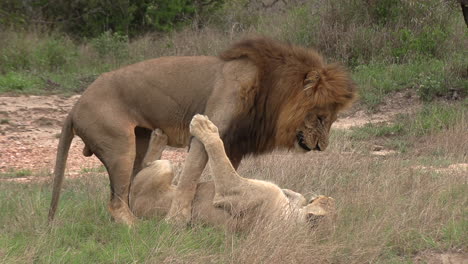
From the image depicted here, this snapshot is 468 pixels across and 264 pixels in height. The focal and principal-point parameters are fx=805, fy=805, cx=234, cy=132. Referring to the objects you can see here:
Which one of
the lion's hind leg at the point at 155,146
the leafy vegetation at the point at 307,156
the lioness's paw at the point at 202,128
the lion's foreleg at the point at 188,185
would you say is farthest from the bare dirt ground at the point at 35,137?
the lioness's paw at the point at 202,128

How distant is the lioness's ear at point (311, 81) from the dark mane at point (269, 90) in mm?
32

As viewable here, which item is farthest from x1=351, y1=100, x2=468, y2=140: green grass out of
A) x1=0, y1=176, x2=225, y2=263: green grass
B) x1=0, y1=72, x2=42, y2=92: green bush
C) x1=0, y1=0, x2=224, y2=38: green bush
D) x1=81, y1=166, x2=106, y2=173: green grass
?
x1=0, y1=0, x2=224, y2=38: green bush

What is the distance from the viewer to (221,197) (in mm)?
4688

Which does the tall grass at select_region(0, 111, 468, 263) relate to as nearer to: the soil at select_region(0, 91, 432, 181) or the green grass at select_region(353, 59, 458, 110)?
the soil at select_region(0, 91, 432, 181)

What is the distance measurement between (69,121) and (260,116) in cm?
120

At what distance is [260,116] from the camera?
5090 mm

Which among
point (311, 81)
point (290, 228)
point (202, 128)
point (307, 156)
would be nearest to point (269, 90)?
point (311, 81)

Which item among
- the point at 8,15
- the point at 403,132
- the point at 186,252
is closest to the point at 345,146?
the point at 403,132

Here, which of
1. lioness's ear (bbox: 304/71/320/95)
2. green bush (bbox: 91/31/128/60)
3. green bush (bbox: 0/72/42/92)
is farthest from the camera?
green bush (bbox: 91/31/128/60)

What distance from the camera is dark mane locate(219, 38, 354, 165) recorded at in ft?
16.6

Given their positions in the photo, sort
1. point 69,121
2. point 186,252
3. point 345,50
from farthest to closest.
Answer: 1. point 345,50
2. point 69,121
3. point 186,252

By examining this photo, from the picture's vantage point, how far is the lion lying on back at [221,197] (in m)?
4.58

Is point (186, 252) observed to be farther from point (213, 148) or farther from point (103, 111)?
point (103, 111)

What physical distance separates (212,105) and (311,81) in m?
0.64
